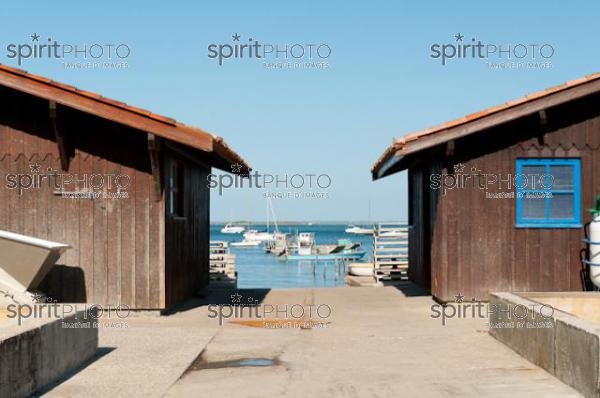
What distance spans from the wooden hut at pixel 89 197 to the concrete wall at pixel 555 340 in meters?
5.33

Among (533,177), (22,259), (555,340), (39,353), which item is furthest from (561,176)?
(39,353)

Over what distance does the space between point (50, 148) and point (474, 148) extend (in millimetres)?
7012

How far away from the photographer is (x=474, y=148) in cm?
1390

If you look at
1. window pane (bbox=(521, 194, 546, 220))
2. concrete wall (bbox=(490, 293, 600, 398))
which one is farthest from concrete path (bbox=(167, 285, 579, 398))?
window pane (bbox=(521, 194, 546, 220))

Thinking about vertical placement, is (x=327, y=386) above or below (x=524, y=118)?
below

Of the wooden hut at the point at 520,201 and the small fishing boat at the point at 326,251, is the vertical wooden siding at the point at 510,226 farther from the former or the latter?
the small fishing boat at the point at 326,251

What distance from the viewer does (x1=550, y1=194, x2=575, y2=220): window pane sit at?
14.0m

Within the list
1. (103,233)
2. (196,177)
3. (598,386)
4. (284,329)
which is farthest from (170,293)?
(598,386)

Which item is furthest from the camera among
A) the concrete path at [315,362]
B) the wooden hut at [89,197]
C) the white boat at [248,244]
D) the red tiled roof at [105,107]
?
the white boat at [248,244]

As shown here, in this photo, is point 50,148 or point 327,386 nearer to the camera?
point 327,386

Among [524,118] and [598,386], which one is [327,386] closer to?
[598,386]

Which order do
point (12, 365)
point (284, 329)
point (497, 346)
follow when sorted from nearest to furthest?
point (12, 365), point (497, 346), point (284, 329)

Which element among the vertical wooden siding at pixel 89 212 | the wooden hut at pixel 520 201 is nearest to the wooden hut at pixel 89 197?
the vertical wooden siding at pixel 89 212

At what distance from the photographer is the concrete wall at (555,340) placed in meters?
7.21
